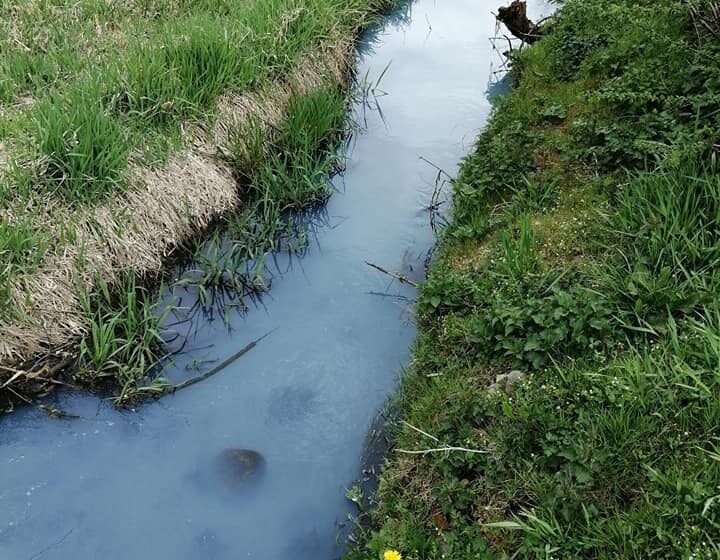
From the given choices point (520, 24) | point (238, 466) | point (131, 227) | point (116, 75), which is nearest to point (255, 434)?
point (238, 466)

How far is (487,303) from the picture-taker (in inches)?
168

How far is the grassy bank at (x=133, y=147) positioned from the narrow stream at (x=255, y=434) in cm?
45

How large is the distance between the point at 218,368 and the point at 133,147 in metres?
2.08

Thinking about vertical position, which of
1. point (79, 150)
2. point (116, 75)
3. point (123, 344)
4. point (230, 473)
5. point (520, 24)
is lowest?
point (230, 473)

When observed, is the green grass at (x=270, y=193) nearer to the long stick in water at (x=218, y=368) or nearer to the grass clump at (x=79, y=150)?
the long stick in water at (x=218, y=368)

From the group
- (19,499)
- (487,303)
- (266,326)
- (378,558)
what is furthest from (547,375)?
(19,499)

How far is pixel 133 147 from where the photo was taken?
5535 millimetres

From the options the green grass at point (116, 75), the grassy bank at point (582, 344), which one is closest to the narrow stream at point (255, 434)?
the grassy bank at point (582, 344)

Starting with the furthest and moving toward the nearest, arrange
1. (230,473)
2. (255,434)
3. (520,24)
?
1. (520,24)
2. (255,434)
3. (230,473)

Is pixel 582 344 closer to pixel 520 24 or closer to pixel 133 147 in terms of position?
pixel 133 147

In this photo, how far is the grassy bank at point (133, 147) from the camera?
4.57 meters

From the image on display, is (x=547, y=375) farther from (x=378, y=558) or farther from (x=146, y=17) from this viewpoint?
(x=146, y=17)

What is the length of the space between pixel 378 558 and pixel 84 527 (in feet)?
5.51

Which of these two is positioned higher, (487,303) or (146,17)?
(146,17)
